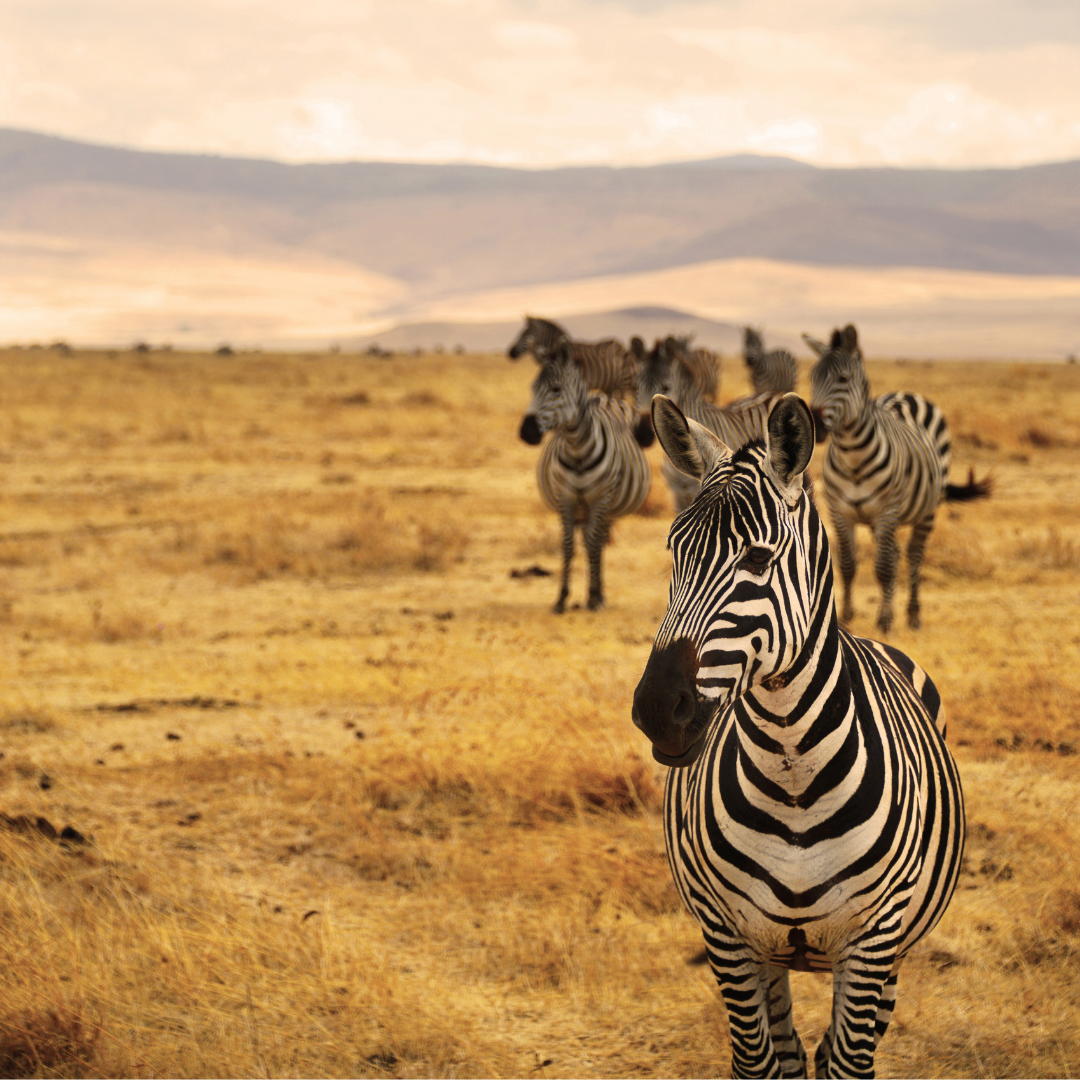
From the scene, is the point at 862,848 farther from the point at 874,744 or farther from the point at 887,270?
the point at 887,270

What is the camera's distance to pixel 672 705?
2.46 m

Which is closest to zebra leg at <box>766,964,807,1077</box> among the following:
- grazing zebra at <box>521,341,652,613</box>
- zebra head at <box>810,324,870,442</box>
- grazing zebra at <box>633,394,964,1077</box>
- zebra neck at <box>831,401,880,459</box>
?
grazing zebra at <box>633,394,964,1077</box>

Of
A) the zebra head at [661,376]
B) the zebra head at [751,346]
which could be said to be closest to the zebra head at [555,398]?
the zebra head at [661,376]

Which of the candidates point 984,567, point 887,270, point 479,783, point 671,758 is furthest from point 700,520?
point 887,270

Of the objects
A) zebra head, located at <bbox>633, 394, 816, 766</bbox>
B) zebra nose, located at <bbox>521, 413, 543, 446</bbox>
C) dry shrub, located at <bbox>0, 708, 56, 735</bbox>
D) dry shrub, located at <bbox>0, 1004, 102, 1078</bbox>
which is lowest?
dry shrub, located at <bbox>0, 1004, 102, 1078</bbox>

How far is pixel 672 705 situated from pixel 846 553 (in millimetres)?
8104

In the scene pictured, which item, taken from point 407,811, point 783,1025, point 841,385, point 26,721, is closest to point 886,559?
point 841,385

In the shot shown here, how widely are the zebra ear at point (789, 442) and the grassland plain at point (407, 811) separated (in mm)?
2385

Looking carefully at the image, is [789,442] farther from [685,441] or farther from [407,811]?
[407,811]

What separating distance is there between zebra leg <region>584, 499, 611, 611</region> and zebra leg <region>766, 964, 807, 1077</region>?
7.59m

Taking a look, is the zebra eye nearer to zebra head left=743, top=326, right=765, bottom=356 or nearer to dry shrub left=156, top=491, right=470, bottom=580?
dry shrub left=156, top=491, right=470, bottom=580

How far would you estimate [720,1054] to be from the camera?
4.14 meters

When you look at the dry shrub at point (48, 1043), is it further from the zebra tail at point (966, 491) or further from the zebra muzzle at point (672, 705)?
the zebra tail at point (966, 491)

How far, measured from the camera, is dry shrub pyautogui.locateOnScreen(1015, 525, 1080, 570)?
40.2ft
